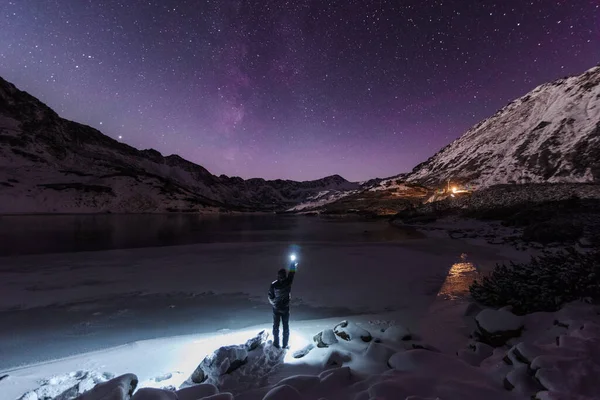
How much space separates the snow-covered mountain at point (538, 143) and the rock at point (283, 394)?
302 ft

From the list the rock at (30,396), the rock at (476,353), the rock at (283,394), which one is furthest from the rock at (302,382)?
the rock at (30,396)

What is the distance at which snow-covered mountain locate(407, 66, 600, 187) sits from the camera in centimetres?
8278

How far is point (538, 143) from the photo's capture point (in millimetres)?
106688

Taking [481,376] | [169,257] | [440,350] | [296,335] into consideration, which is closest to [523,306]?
[440,350]

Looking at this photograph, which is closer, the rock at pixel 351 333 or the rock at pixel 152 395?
the rock at pixel 152 395

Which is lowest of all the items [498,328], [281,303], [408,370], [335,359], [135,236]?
[135,236]

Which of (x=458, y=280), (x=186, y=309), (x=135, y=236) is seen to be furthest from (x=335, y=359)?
(x=135, y=236)

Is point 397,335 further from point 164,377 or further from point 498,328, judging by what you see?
point 164,377

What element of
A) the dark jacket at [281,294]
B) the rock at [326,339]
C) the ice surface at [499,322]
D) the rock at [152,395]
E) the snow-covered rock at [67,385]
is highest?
the dark jacket at [281,294]

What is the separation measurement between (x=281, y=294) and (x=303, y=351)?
129cm

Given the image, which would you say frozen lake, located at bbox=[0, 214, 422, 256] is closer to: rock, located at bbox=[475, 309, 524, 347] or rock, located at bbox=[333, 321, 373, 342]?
rock, located at bbox=[333, 321, 373, 342]

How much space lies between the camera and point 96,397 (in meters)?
4.11

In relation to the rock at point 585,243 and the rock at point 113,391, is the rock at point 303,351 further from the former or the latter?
the rock at point 585,243

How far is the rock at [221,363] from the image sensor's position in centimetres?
534
